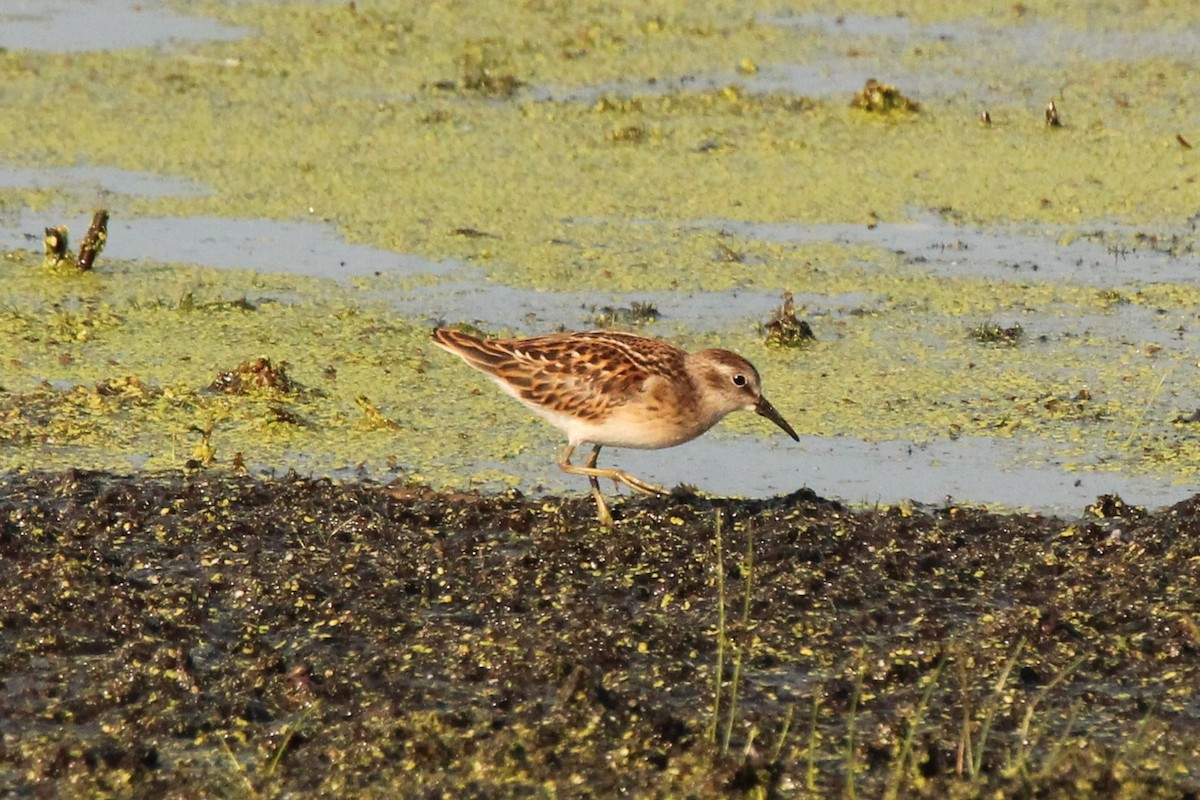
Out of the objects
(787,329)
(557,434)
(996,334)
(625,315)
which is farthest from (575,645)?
(996,334)

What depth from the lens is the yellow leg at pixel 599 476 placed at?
7441mm

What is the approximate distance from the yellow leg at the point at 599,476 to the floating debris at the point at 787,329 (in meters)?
1.92

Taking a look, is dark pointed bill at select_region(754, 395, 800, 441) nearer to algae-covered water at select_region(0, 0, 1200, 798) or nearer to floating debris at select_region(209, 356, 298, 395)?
algae-covered water at select_region(0, 0, 1200, 798)

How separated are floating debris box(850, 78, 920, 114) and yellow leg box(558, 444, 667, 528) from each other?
630 cm

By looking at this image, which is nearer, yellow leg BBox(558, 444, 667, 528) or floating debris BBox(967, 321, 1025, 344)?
yellow leg BBox(558, 444, 667, 528)

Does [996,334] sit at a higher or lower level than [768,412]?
higher

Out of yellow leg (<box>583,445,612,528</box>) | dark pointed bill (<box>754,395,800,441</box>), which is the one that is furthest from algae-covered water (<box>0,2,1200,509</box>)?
yellow leg (<box>583,445,612,528</box>)

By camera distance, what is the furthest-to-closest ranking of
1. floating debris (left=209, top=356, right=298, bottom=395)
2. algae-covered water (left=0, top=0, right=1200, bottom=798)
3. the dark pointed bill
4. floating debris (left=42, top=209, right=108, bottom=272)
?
floating debris (left=42, top=209, right=108, bottom=272) → floating debris (left=209, top=356, right=298, bottom=395) → the dark pointed bill → algae-covered water (left=0, top=0, right=1200, bottom=798)

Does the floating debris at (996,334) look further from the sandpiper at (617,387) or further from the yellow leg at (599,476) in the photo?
the yellow leg at (599,476)

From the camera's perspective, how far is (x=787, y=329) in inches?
382

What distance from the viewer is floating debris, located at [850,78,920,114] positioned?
1361 centimetres

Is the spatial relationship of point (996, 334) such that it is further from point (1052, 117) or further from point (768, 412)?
point (1052, 117)

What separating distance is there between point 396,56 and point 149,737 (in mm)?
10268

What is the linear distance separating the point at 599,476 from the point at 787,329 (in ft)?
6.78
